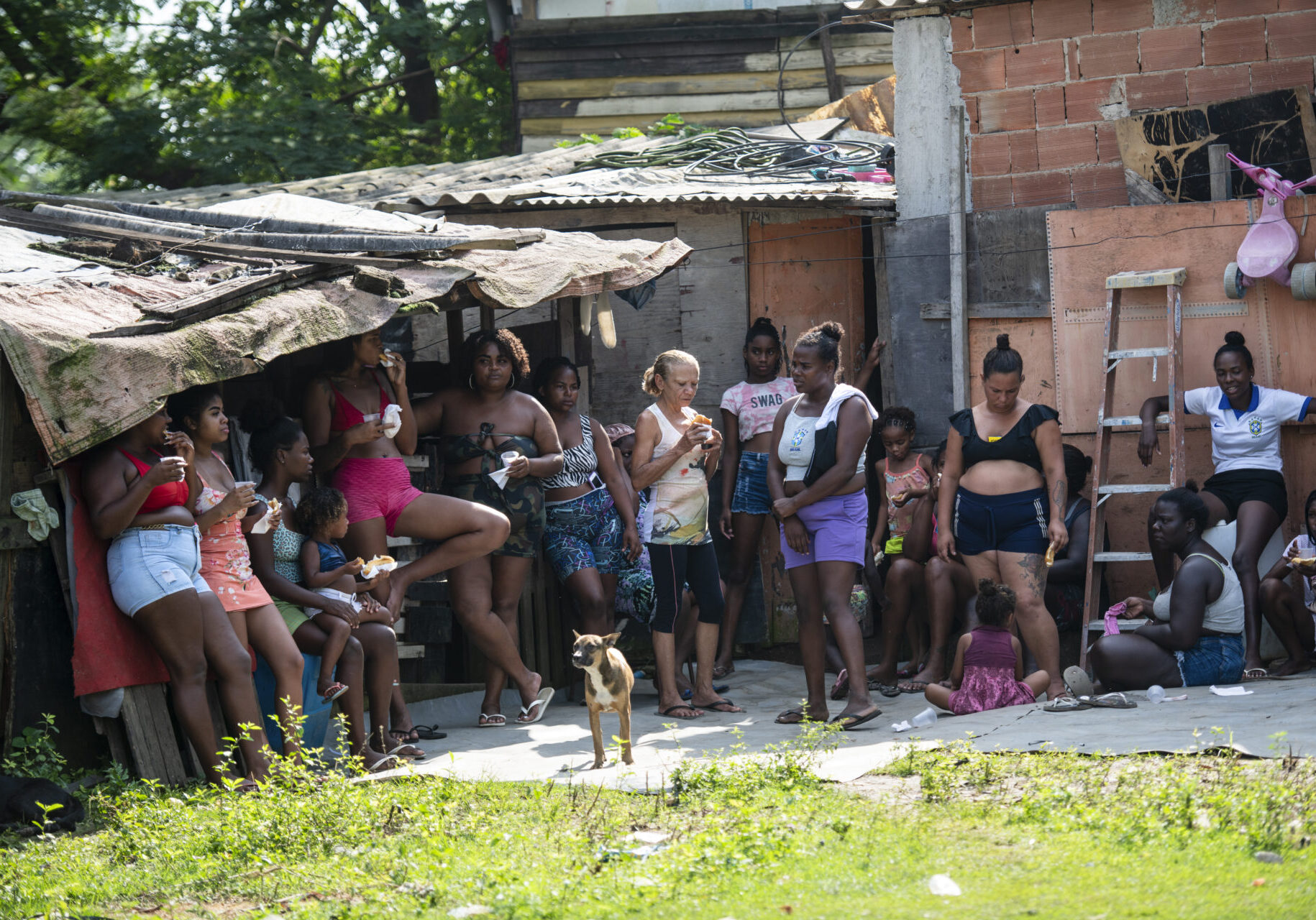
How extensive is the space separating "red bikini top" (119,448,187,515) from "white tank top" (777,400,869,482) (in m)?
3.13

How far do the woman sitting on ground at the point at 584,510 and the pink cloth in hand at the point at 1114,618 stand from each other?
2.70 metres

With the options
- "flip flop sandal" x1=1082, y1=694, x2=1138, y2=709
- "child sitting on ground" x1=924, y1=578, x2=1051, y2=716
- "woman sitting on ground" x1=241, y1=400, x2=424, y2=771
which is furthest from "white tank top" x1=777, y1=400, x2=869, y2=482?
"woman sitting on ground" x1=241, y1=400, x2=424, y2=771

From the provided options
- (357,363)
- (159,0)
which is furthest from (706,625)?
(159,0)

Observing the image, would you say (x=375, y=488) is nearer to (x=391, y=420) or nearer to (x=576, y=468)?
(x=391, y=420)

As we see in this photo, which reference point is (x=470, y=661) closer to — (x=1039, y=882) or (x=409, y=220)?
(x=409, y=220)

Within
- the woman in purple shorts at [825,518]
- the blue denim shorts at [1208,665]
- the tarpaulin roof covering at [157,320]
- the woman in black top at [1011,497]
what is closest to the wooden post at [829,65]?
the tarpaulin roof covering at [157,320]

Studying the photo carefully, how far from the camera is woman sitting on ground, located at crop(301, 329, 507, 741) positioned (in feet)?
23.4

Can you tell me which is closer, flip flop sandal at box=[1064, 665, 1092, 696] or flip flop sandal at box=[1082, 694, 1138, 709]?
flip flop sandal at box=[1082, 694, 1138, 709]

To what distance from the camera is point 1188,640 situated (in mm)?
7395

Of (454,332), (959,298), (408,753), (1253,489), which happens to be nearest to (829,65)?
(959,298)

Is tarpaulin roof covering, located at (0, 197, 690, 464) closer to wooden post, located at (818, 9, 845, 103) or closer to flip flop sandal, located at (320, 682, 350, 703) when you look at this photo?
flip flop sandal, located at (320, 682, 350, 703)

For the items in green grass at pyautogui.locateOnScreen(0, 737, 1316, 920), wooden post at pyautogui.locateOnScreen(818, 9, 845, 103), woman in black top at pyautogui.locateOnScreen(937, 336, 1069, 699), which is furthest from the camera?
wooden post at pyautogui.locateOnScreen(818, 9, 845, 103)

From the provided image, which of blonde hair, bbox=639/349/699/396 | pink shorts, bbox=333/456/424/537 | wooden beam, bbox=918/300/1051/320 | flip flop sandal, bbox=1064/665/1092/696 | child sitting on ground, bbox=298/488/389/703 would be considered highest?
wooden beam, bbox=918/300/1051/320

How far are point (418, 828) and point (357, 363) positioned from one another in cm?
296
